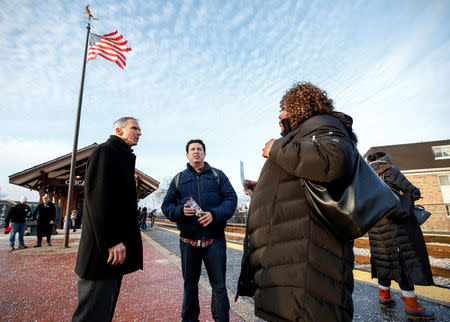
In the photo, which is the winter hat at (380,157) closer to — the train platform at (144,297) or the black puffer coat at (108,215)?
the train platform at (144,297)

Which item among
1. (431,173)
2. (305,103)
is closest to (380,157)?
(305,103)

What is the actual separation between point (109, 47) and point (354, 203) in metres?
11.2

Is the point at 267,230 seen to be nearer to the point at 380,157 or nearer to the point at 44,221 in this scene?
the point at 380,157

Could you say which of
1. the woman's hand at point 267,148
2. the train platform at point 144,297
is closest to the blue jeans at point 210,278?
the train platform at point 144,297

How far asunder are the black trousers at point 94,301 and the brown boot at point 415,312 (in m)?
3.20

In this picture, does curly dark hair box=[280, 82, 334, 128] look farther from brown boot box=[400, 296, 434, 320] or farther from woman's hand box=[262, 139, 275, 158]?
brown boot box=[400, 296, 434, 320]

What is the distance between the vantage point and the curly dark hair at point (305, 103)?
1641 millimetres

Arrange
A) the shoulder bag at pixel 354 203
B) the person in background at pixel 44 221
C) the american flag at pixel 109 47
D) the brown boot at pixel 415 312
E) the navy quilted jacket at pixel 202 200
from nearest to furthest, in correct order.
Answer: the shoulder bag at pixel 354 203, the navy quilted jacket at pixel 202 200, the brown boot at pixel 415 312, the person in background at pixel 44 221, the american flag at pixel 109 47

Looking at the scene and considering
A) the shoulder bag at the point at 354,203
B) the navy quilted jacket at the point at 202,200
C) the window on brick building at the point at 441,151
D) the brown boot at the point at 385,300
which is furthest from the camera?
the window on brick building at the point at 441,151

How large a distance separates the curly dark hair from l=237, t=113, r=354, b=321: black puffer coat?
0.61ft

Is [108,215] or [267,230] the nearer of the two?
[267,230]

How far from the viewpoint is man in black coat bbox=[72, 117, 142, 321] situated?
5.34ft

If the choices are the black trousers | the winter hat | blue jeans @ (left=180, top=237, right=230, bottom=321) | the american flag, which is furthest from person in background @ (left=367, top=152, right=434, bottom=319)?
the american flag

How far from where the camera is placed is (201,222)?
2332mm
